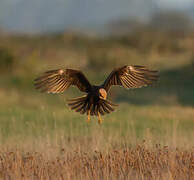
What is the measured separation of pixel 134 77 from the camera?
7727mm

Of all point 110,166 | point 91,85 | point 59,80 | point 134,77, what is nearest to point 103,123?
point 134,77

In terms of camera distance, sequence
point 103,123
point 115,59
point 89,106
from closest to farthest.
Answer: point 89,106, point 103,123, point 115,59

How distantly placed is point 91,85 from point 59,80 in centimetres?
53

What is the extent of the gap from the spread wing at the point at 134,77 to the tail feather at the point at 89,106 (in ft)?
1.61

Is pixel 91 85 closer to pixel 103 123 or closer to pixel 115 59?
pixel 103 123

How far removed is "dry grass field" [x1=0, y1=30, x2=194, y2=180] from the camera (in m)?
7.05

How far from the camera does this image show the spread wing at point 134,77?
7.61 m

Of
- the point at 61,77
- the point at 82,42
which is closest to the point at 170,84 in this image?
the point at 61,77

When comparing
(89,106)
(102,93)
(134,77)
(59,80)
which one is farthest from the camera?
(134,77)

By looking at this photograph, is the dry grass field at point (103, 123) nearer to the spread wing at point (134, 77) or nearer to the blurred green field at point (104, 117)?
the blurred green field at point (104, 117)

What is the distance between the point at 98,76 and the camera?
106ft

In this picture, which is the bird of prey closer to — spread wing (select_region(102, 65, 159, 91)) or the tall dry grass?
spread wing (select_region(102, 65, 159, 91))

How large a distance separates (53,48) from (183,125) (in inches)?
1686

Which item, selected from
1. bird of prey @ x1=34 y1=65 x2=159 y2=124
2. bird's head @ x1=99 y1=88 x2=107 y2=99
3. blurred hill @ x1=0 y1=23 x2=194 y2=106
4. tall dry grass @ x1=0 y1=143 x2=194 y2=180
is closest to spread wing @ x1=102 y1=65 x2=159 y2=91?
bird of prey @ x1=34 y1=65 x2=159 y2=124
